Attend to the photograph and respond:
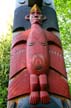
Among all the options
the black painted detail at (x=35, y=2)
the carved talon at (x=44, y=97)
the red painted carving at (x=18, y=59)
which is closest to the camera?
the carved talon at (x=44, y=97)

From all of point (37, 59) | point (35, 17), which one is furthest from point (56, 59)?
point (35, 17)

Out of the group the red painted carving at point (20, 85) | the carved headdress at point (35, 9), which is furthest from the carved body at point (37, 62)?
the carved headdress at point (35, 9)

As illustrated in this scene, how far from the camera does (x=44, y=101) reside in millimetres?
4105

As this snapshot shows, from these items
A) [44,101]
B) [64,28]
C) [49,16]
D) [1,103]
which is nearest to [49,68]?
[44,101]

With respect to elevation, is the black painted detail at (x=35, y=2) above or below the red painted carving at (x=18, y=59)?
above

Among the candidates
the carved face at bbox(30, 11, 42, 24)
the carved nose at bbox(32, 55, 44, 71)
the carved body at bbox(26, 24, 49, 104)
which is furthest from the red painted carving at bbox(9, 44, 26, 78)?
the carved face at bbox(30, 11, 42, 24)

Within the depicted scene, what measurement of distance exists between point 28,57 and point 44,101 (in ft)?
2.80

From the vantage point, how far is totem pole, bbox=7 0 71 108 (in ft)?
13.8

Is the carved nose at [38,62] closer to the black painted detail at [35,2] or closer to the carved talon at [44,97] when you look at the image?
the carved talon at [44,97]

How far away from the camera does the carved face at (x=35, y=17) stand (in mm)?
5325

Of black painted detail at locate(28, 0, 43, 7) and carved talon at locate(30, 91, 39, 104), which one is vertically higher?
black painted detail at locate(28, 0, 43, 7)

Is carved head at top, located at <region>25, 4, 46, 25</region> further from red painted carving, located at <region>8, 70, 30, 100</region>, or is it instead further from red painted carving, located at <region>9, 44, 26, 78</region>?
red painted carving, located at <region>8, 70, 30, 100</region>

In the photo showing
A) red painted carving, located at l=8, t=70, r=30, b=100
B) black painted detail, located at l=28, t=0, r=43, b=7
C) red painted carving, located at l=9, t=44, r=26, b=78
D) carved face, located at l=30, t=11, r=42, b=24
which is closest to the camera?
red painted carving, located at l=8, t=70, r=30, b=100

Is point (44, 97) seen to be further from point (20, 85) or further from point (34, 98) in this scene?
point (20, 85)
